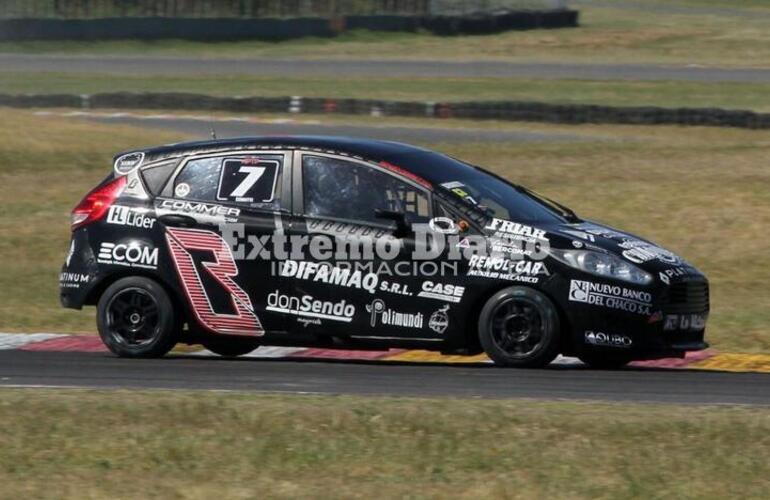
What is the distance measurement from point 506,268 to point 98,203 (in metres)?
3.06

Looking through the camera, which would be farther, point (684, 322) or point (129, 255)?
point (129, 255)

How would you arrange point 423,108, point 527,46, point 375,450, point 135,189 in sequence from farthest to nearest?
point 527,46, point 423,108, point 135,189, point 375,450

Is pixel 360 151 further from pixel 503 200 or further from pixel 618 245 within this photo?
pixel 618 245

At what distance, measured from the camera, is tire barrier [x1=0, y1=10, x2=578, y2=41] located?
1876 inches

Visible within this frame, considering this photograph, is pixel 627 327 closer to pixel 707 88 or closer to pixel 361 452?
pixel 361 452

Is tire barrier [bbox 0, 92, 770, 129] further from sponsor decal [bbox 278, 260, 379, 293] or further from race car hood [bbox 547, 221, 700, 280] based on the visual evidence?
sponsor decal [bbox 278, 260, 379, 293]

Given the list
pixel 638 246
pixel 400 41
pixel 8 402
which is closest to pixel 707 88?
pixel 400 41

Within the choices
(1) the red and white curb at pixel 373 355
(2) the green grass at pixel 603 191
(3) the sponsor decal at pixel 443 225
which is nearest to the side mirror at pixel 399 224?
(3) the sponsor decal at pixel 443 225

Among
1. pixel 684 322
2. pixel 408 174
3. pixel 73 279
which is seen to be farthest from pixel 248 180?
pixel 684 322

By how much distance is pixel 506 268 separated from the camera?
9625mm

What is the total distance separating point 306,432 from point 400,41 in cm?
4331

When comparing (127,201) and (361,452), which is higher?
(127,201)

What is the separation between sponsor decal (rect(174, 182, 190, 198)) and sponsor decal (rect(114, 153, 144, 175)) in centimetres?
38

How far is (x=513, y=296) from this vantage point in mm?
9602
